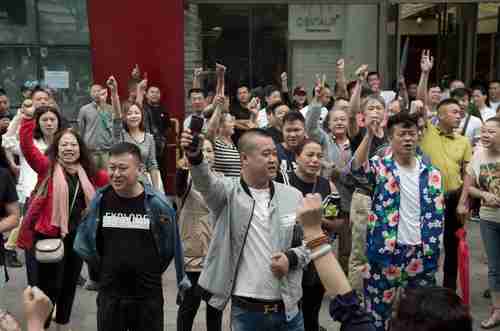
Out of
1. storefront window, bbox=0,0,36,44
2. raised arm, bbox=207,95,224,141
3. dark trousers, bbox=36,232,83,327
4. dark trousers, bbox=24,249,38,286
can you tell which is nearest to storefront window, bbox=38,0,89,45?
storefront window, bbox=0,0,36,44

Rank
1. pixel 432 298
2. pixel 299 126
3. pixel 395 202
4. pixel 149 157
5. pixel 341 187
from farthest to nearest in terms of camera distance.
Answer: pixel 149 157
pixel 341 187
pixel 299 126
pixel 395 202
pixel 432 298

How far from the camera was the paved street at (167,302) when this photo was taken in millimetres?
6410

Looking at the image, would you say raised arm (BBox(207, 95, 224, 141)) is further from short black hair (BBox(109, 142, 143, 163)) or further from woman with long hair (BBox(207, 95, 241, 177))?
short black hair (BBox(109, 142, 143, 163))

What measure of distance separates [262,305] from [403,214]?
1.63 metres

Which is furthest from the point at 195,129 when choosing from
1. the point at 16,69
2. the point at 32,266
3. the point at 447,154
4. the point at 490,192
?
the point at 16,69

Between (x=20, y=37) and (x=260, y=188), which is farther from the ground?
(x=20, y=37)

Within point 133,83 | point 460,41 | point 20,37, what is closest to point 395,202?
point 133,83

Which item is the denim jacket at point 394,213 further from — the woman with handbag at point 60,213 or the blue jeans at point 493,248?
the woman with handbag at point 60,213

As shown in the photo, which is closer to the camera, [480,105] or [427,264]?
[427,264]

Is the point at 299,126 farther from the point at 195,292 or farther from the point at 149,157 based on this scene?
the point at 149,157

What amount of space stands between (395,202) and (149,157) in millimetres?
3201

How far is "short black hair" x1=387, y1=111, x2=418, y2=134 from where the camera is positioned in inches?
204

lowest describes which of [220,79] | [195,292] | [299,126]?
[195,292]

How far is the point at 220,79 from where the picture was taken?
6.04 metres
